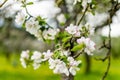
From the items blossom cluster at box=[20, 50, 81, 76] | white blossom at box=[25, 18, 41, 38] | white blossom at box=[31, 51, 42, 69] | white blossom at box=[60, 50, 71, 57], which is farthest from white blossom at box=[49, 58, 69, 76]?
white blossom at box=[25, 18, 41, 38]

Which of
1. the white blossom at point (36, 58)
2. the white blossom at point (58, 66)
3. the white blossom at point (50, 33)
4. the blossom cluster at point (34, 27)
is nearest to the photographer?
the white blossom at point (58, 66)

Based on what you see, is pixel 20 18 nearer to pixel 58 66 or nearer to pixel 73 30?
pixel 73 30

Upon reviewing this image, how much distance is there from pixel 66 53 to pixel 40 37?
47 cm

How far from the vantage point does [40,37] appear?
12.2 feet

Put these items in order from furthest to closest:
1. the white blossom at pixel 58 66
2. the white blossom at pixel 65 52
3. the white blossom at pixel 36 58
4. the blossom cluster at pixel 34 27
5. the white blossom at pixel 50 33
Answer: the white blossom at pixel 50 33
the blossom cluster at pixel 34 27
the white blossom at pixel 36 58
the white blossom at pixel 65 52
the white blossom at pixel 58 66

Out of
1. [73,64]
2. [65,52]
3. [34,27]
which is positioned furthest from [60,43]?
[73,64]

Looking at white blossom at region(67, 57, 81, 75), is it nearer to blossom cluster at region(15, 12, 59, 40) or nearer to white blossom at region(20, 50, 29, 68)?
blossom cluster at region(15, 12, 59, 40)

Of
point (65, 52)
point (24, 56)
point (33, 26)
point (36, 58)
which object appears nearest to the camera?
point (65, 52)

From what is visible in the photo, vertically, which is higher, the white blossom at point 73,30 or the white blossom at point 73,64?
the white blossom at point 73,30

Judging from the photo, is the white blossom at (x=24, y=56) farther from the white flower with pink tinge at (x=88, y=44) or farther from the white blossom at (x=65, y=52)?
the white flower with pink tinge at (x=88, y=44)


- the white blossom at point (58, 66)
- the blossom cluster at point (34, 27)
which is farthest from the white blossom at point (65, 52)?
the blossom cluster at point (34, 27)

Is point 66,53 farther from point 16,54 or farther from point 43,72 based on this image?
point 16,54

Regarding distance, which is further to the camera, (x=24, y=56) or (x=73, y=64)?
(x=24, y=56)

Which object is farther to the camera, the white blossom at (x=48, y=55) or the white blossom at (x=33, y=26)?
the white blossom at (x=33, y=26)
